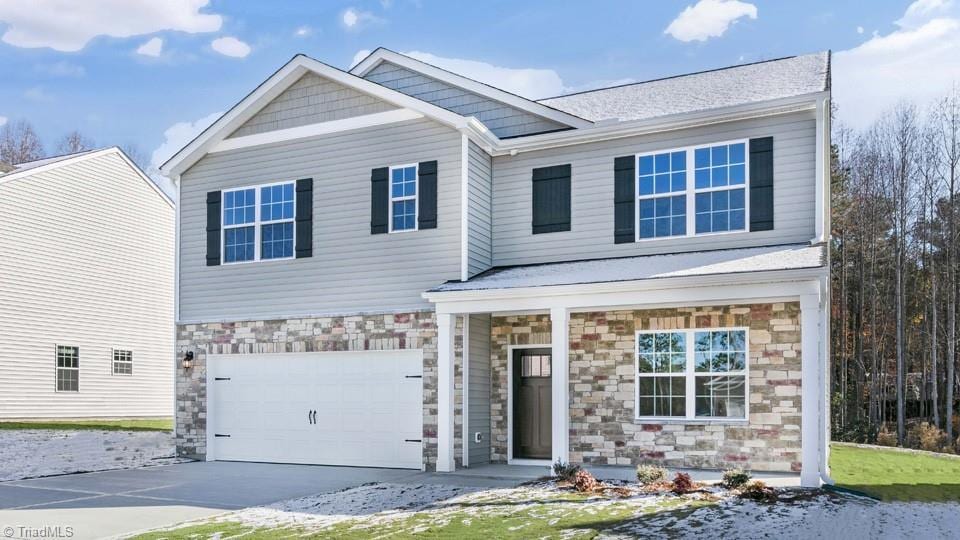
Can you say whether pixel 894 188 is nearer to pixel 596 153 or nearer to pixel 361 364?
pixel 596 153

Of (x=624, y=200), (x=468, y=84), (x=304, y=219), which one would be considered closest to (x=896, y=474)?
(x=624, y=200)

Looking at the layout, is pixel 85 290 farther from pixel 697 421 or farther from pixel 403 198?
pixel 697 421

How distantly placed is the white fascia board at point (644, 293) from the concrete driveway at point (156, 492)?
2.57 metres

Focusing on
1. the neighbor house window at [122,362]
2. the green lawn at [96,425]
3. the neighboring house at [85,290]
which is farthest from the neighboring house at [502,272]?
the neighbor house window at [122,362]

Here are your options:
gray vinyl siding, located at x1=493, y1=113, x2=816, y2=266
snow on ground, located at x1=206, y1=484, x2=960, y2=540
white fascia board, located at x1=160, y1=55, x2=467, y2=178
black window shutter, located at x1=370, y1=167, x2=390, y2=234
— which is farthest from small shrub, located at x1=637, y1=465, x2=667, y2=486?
white fascia board, located at x1=160, y1=55, x2=467, y2=178

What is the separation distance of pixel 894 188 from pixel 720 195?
57.5ft

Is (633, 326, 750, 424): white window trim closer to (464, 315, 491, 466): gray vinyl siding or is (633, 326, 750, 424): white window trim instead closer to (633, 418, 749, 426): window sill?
(633, 418, 749, 426): window sill

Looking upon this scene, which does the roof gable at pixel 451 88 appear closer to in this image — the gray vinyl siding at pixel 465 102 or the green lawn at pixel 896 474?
the gray vinyl siding at pixel 465 102

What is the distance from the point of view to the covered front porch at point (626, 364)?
11.5m

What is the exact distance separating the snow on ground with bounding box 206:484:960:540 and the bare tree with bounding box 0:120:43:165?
3869 centimetres

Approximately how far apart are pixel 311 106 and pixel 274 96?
0.77 metres

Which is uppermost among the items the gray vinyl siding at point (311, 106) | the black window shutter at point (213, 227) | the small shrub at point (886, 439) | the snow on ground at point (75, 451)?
the gray vinyl siding at point (311, 106)

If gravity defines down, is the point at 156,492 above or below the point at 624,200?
below

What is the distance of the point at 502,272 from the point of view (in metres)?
14.1
